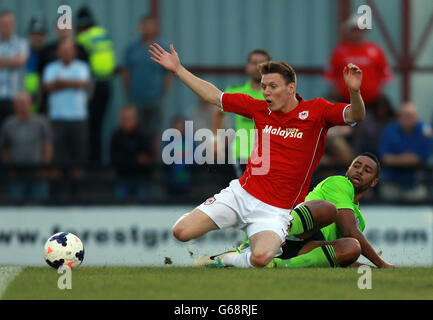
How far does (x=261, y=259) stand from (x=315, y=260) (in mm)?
596

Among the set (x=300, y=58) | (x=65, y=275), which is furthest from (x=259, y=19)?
(x=65, y=275)

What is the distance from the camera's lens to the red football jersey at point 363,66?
14742 millimetres

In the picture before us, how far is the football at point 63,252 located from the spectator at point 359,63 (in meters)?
6.48

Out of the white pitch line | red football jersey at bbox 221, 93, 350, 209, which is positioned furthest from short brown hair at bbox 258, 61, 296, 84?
the white pitch line

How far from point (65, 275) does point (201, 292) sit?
1.34 meters

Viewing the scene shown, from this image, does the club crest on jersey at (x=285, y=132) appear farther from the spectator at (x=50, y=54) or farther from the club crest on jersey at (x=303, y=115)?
the spectator at (x=50, y=54)

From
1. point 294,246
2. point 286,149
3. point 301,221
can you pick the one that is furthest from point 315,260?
point 286,149

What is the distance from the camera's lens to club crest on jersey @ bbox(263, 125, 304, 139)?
30.5ft

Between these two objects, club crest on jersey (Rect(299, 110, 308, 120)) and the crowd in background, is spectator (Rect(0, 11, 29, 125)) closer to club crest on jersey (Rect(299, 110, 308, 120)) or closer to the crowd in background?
the crowd in background

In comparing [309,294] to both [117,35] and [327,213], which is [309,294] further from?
[117,35]

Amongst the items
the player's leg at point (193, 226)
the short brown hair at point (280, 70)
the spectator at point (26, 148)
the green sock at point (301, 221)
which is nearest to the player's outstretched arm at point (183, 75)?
the short brown hair at point (280, 70)

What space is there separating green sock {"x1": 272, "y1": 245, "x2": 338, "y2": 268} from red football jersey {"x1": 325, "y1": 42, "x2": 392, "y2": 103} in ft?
18.6

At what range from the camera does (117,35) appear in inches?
664

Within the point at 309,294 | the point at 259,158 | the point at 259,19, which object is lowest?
the point at 309,294
